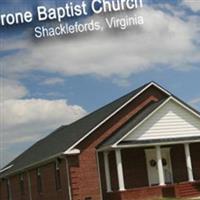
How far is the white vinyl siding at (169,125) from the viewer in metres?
34.6

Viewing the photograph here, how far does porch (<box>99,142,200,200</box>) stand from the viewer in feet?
110

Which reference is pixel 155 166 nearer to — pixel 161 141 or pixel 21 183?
pixel 161 141

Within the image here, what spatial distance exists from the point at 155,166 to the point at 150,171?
44 centimetres

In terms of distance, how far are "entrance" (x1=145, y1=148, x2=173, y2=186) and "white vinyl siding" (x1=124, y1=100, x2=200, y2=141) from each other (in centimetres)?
198

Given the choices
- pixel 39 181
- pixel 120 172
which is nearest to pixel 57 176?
pixel 39 181

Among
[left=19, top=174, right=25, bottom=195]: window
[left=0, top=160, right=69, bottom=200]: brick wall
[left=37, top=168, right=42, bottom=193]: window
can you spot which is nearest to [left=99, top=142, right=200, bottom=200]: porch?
[left=0, top=160, right=69, bottom=200]: brick wall

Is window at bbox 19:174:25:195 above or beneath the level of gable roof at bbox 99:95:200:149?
beneath

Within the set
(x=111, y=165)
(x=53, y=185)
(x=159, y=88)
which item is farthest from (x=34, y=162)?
(x=159, y=88)

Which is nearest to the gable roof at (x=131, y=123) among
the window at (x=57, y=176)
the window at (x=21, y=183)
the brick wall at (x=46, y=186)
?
the brick wall at (x=46, y=186)

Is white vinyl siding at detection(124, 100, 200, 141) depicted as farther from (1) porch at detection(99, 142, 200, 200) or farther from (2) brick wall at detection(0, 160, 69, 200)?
(2) brick wall at detection(0, 160, 69, 200)

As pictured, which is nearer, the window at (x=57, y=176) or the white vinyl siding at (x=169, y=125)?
the white vinyl siding at (x=169, y=125)

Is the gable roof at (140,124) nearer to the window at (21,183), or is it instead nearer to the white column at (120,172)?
the white column at (120,172)

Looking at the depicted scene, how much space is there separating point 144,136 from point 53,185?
7.41 m

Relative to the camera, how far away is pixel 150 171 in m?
36.4
